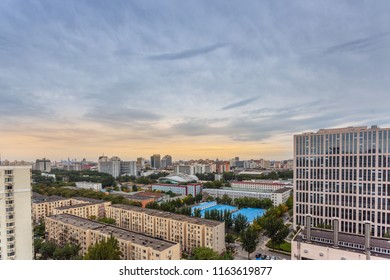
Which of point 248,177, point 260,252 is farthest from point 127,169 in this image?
point 260,252

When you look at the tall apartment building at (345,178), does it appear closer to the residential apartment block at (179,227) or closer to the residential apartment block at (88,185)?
the residential apartment block at (179,227)

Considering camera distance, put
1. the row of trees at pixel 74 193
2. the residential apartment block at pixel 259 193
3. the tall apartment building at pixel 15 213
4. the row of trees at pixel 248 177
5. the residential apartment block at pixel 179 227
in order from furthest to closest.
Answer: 1. the row of trees at pixel 248 177
2. the residential apartment block at pixel 259 193
3. the row of trees at pixel 74 193
4. the residential apartment block at pixel 179 227
5. the tall apartment building at pixel 15 213

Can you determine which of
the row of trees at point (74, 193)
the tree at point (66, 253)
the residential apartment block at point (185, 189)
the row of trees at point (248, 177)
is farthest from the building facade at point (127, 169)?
the tree at point (66, 253)

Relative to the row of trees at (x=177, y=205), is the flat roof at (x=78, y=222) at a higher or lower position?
higher

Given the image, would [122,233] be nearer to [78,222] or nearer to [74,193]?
[78,222]

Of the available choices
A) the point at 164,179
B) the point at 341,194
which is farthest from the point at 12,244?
the point at 164,179

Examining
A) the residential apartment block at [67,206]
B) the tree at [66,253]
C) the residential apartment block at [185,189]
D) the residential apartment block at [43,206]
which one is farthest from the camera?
the residential apartment block at [185,189]

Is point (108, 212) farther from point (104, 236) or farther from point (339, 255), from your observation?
point (339, 255)
